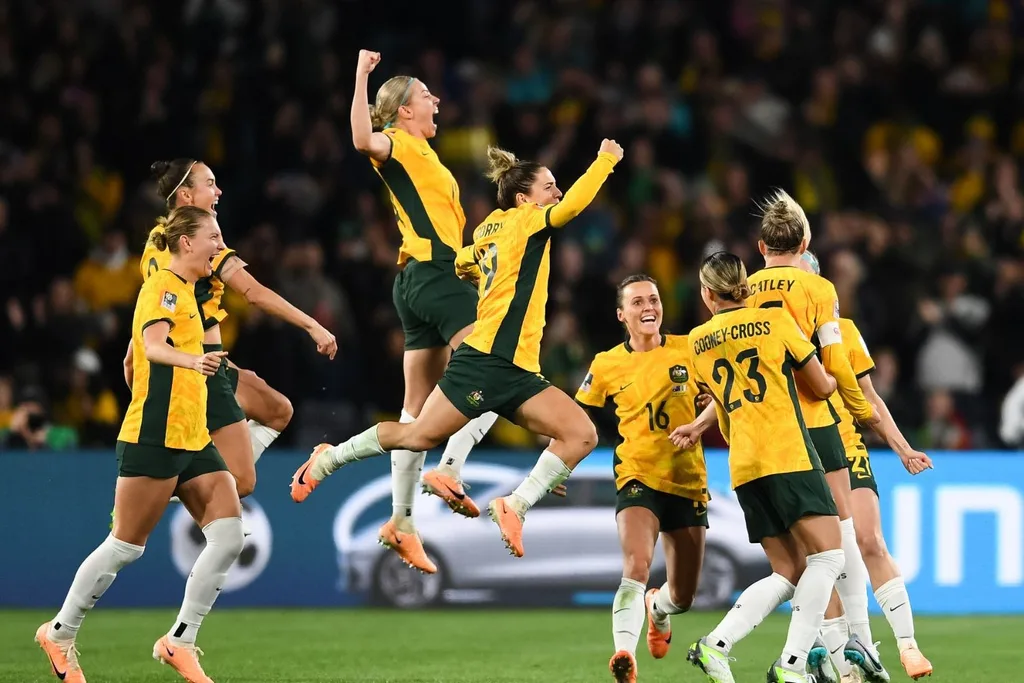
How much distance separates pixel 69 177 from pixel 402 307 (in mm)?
8170

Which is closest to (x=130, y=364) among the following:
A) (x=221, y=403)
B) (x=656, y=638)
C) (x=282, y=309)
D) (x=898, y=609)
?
(x=221, y=403)

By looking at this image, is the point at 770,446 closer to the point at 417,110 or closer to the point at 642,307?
the point at 642,307

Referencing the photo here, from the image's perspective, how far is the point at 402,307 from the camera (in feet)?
29.1

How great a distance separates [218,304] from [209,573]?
152 centimetres

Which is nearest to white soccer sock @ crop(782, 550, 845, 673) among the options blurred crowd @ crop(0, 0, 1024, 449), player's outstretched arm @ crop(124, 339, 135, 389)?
player's outstretched arm @ crop(124, 339, 135, 389)

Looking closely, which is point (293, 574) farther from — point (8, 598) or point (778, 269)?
point (778, 269)

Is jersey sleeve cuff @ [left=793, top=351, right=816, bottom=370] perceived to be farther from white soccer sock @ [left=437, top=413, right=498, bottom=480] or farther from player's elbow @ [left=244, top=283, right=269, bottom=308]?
player's elbow @ [left=244, top=283, right=269, bottom=308]

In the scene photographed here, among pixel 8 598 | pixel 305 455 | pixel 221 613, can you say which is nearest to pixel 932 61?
pixel 305 455

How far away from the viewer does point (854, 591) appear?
314 inches

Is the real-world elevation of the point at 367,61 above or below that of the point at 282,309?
above

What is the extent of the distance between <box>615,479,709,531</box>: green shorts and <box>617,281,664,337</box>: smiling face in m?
0.84

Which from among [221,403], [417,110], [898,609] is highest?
[417,110]

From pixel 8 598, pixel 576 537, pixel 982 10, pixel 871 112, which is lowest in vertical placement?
pixel 8 598

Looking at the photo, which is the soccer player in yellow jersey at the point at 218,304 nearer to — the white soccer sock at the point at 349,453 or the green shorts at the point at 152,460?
the white soccer sock at the point at 349,453
